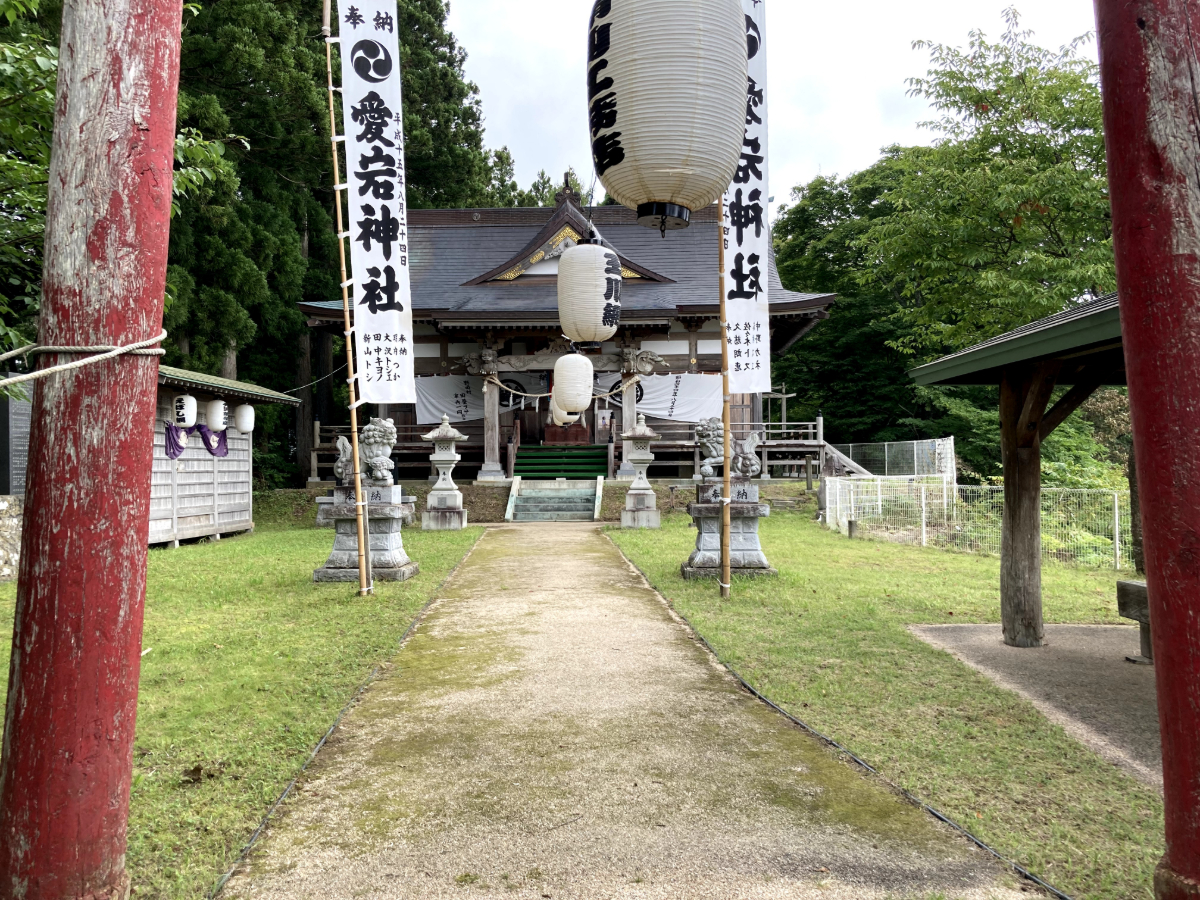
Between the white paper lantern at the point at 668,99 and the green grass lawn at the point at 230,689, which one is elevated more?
the white paper lantern at the point at 668,99

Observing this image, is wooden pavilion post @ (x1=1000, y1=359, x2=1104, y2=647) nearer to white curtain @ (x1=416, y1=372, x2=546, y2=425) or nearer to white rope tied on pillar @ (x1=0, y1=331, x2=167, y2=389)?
white rope tied on pillar @ (x1=0, y1=331, x2=167, y2=389)

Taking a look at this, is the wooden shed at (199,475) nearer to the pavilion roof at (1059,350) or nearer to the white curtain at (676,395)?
the white curtain at (676,395)

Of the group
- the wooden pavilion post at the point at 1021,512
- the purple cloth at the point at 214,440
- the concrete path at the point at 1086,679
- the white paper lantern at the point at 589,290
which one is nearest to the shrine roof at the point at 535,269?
the purple cloth at the point at 214,440

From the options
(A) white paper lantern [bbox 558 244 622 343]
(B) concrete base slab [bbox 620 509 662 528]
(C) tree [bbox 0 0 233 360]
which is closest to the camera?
(C) tree [bbox 0 0 233 360]

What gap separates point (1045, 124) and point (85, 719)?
13.8 metres

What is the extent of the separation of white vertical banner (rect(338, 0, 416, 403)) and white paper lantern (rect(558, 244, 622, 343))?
2.09 m

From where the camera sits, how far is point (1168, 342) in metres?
1.85

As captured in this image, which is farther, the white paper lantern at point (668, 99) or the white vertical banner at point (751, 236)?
the white vertical banner at point (751, 236)

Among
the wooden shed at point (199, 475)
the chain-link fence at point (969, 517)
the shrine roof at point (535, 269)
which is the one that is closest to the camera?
the chain-link fence at point (969, 517)

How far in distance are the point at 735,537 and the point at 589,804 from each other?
5475 millimetres

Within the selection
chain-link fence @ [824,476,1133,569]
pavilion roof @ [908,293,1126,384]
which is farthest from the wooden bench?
chain-link fence @ [824,476,1133,569]

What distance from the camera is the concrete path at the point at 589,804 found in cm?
231

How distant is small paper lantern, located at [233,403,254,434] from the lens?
46.1 feet

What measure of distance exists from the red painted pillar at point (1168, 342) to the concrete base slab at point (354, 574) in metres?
7.19
